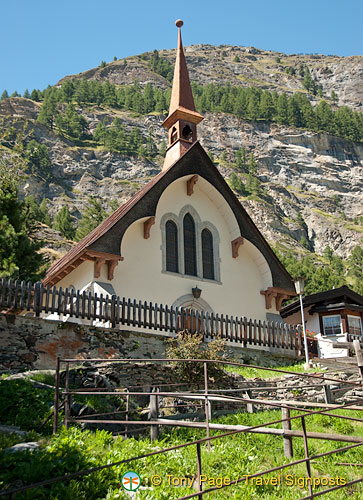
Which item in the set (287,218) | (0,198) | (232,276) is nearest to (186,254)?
(232,276)

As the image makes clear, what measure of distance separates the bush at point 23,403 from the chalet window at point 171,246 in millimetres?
11673

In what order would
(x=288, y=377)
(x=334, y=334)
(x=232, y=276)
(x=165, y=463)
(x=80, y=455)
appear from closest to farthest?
(x=80, y=455)
(x=165, y=463)
(x=288, y=377)
(x=232, y=276)
(x=334, y=334)

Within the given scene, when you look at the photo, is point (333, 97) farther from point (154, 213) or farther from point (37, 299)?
point (37, 299)

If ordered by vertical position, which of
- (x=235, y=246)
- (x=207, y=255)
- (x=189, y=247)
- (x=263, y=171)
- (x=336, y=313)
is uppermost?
(x=263, y=171)

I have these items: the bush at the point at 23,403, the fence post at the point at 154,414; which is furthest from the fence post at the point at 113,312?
the fence post at the point at 154,414

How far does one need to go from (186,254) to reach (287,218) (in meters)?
101

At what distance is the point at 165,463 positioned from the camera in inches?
326

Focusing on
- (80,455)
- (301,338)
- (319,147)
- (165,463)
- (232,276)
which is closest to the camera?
(80,455)

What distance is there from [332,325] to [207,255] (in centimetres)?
778

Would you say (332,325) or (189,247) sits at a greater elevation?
(189,247)

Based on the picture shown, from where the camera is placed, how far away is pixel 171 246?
22312 mm

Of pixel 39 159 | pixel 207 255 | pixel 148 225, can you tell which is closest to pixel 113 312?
pixel 148 225

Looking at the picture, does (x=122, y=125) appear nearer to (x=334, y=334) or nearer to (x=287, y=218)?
(x=287, y=218)

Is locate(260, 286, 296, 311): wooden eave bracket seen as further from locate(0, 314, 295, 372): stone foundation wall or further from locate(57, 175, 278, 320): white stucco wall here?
locate(0, 314, 295, 372): stone foundation wall
